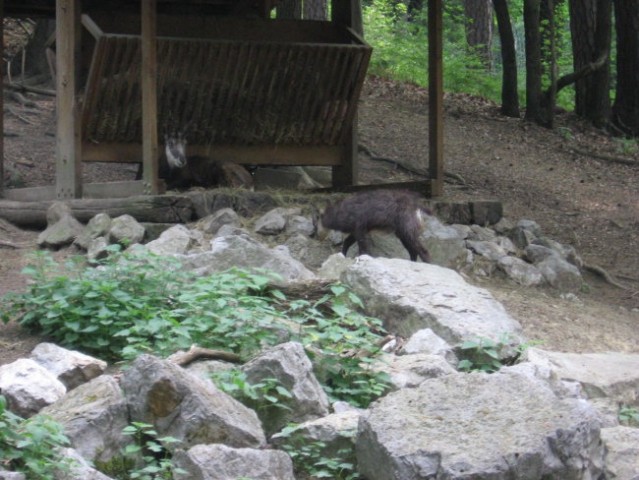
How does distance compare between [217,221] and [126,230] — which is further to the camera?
[217,221]

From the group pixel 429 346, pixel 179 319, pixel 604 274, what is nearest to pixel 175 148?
pixel 604 274

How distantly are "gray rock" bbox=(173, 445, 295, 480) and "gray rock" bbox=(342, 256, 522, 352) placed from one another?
238 centimetres

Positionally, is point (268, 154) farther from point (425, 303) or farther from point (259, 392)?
point (259, 392)

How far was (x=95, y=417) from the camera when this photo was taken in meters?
4.92

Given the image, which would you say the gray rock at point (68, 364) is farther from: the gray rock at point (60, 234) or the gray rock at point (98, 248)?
the gray rock at point (60, 234)

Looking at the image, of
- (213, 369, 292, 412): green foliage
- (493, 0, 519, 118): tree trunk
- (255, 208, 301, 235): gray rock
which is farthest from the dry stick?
(493, 0, 519, 118): tree trunk

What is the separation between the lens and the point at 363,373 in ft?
20.1

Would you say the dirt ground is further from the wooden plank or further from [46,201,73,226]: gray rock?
the wooden plank

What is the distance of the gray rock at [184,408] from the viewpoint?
4996 millimetres

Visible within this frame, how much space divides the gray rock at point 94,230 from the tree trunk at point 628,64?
37.1ft

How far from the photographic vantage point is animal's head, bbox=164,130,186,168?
11.8 meters

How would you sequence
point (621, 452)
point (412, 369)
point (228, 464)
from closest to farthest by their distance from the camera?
point (228, 464) → point (621, 452) → point (412, 369)

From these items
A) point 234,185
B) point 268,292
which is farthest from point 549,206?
point 268,292

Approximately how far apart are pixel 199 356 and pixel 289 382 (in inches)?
24.9
